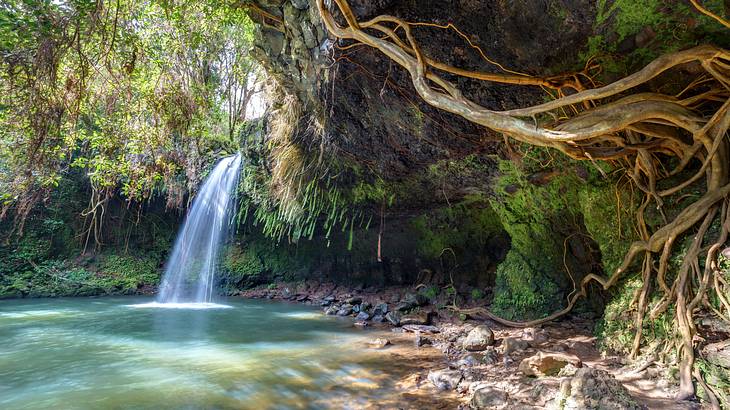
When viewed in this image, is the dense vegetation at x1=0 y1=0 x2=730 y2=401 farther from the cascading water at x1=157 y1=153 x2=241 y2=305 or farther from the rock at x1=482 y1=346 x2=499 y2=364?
the rock at x1=482 y1=346 x2=499 y2=364

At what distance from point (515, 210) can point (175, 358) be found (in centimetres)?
526

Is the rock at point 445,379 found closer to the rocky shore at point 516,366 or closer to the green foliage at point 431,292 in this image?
the rocky shore at point 516,366

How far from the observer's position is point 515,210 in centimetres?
671

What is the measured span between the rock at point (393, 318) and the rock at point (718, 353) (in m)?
4.93

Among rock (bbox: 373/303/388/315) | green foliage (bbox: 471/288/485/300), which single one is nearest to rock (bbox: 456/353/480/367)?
rock (bbox: 373/303/388/315)

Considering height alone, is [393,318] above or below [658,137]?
below

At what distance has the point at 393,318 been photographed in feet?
25.3

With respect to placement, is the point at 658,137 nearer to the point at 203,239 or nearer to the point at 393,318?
the point at 393,318

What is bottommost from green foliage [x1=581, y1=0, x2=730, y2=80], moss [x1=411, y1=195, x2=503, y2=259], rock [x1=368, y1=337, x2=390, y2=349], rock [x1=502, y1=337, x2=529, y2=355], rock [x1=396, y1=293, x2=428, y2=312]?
rock [x1=368, y1=337, x2=390, y2=349]

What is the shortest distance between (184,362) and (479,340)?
3.64m

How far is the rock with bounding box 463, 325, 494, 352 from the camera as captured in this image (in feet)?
17.2

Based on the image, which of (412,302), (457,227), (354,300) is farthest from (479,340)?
(354,300)

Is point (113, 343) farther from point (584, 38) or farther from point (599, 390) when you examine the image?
point (584, 38)

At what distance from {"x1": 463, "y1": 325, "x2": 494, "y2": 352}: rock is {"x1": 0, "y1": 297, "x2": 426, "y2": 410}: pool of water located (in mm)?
1077
